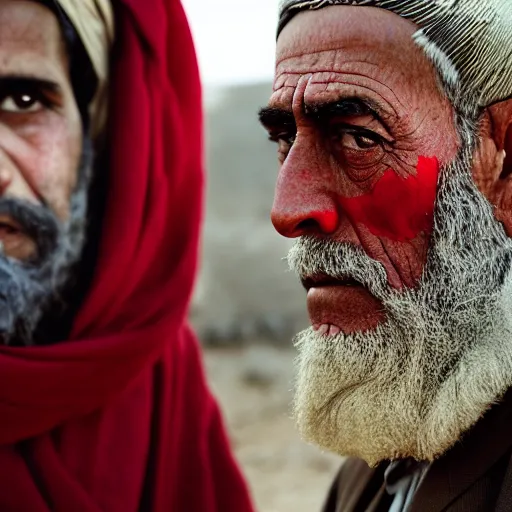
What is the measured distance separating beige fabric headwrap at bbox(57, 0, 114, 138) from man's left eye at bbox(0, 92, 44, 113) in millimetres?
214

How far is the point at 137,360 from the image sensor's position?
2.48 metres

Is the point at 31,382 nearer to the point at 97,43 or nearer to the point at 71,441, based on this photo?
the point at 71,441

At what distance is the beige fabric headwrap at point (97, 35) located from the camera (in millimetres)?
2404

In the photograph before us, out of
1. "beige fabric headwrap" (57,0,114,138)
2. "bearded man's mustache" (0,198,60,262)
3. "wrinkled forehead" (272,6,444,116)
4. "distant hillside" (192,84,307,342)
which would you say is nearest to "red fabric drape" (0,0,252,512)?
"beige fabric headwrap" (57,0,114,138)

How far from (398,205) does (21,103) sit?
A: 4.12 feet

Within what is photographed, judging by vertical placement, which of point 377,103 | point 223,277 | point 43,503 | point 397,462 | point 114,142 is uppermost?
point 223,277

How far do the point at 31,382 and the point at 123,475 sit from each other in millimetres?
442

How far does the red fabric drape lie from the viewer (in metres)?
2.30

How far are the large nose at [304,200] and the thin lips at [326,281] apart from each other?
12 cm

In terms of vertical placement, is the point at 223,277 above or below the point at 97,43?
above

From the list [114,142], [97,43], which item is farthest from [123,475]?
[97,43]

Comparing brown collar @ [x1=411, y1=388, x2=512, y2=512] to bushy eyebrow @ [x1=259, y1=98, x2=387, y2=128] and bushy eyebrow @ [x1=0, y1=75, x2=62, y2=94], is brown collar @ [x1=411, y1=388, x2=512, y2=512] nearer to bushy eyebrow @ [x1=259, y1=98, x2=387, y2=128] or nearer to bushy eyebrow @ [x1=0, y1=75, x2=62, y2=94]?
bushy eyebrow @ [x1=259, y1=98, x2=387, y2=128]

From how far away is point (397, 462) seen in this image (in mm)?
2096

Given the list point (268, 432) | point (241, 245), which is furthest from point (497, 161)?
point (241, 245)
